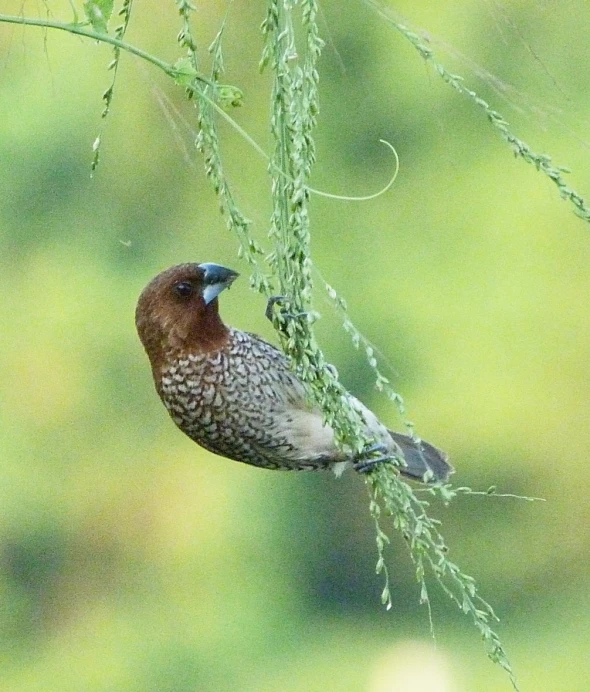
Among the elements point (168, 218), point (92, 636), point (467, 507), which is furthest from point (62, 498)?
point (467, 507)

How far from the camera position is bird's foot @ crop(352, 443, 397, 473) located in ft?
4.23

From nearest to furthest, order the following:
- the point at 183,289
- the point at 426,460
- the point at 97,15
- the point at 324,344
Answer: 1. the point at 97,15
2. the point at 183,289
3. the point at 426,460
4. the point at 324,344

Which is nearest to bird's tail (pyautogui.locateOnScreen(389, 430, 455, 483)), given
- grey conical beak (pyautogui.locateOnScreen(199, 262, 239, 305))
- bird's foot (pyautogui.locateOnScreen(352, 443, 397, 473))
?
grey conical beak (pyautogui.locateOnScreen(199, 262, 239, 305))

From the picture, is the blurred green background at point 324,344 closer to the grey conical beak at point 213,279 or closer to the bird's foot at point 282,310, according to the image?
the grey conical beak at point 213,279

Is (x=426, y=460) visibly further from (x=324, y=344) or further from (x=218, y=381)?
(x=324, y=344)

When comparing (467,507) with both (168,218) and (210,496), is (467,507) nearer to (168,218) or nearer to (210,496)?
(210,496)

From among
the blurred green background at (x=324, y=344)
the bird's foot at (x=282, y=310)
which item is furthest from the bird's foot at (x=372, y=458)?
the blurred green background at (x=324, y=344)

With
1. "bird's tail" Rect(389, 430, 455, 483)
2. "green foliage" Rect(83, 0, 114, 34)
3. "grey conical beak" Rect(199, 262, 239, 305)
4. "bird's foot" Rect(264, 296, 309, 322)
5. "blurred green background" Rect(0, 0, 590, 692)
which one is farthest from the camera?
"blurred green background" Rect(0, 0, 590, 692)

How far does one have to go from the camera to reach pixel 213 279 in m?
1.89

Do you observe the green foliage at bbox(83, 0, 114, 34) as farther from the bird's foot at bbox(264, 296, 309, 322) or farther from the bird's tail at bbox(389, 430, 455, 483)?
the bird's tail at bbox(389, 430, 455, 483)

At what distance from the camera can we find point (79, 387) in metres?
4.09

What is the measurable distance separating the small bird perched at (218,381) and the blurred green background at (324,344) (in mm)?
1752

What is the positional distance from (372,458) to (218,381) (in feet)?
1.99

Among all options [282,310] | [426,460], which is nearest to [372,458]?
[282,310]
